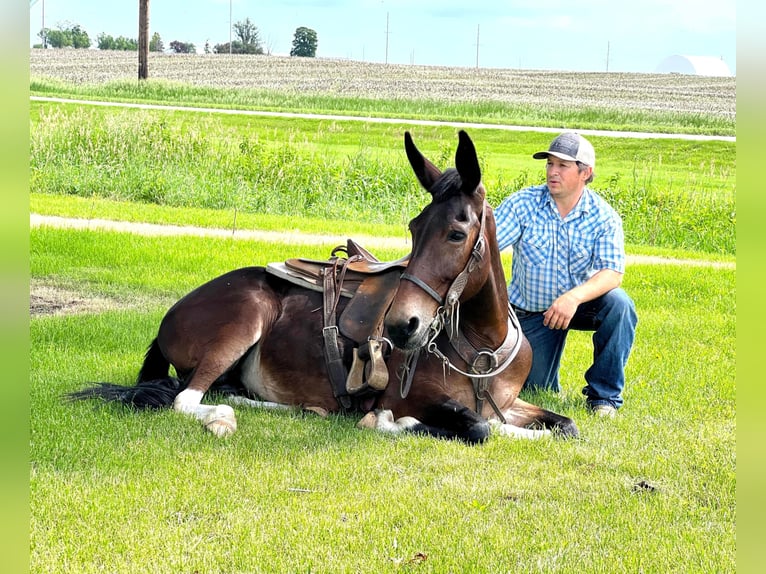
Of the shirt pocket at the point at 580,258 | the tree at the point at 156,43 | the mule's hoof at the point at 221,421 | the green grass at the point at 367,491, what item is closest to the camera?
the green grass at the point at 367,491

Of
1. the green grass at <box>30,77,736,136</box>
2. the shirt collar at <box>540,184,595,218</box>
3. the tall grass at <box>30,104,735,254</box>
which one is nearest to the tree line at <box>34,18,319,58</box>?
the green grass at <box>30,77,736,136</box>

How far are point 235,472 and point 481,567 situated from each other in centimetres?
148

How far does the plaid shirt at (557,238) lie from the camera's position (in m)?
5.89

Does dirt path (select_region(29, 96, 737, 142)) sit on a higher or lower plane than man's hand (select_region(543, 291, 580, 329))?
higher

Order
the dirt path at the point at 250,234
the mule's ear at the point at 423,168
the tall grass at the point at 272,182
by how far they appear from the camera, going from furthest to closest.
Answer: the tall grass at the point at 272,182
the dirt path at the point at 250,234
the mule's ear at the point at 423,168

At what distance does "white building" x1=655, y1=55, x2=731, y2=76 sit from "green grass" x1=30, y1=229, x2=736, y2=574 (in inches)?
2988

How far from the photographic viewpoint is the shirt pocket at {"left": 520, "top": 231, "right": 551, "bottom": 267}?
5.96 meters

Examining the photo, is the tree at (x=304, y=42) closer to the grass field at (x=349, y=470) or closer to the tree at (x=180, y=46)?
the tree at (x=180, y=46)

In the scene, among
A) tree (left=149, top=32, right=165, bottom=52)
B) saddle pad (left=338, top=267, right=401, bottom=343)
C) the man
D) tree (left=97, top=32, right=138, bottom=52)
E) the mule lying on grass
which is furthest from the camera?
tree (left=149, top=32, right=165, bottom=52)

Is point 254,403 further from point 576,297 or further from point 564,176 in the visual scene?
point 564,176

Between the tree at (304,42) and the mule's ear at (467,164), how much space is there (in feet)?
251

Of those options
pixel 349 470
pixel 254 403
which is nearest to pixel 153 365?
pixel 254 403

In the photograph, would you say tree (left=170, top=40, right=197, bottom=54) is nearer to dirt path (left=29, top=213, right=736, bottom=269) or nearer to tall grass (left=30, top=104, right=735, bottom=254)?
tall grass (left=30, top=104, right=735, bottom=254)

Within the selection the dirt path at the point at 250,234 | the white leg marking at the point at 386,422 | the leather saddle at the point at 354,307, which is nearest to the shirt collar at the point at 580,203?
the leather saddle at the point at 354,307
